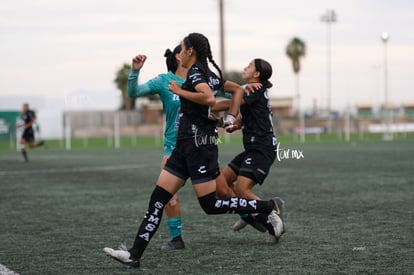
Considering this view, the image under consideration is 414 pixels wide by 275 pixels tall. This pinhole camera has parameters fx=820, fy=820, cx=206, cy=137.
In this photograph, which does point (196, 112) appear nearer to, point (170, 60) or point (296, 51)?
point (170, 60)

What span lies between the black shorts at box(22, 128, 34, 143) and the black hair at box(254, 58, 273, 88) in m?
21.7

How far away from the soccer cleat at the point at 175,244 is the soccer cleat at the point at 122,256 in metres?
1.14

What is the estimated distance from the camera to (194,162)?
7504 millimetres

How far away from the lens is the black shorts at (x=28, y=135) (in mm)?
29547

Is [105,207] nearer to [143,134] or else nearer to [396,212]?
[396,212]

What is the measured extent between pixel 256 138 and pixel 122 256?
2.25 metres

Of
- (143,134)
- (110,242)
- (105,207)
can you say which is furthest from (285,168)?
(143,134)

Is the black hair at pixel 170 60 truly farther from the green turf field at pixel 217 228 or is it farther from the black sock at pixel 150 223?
the green turf field at pixel 217 228

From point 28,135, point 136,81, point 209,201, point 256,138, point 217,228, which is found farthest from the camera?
point 28,135

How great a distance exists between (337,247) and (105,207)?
5410 mm

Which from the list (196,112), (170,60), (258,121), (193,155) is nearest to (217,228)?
(258,121)

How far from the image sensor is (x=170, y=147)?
28.4 ft

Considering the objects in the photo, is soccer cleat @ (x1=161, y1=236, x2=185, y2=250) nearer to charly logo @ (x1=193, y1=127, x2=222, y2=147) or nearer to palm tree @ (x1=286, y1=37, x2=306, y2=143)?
charly logo @ (x1=193, y1=127, x2=222, y2=147)

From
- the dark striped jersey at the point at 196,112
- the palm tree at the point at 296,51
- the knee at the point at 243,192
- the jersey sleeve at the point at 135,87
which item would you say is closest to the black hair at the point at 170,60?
the jersey sleeve at the point at 135,87
